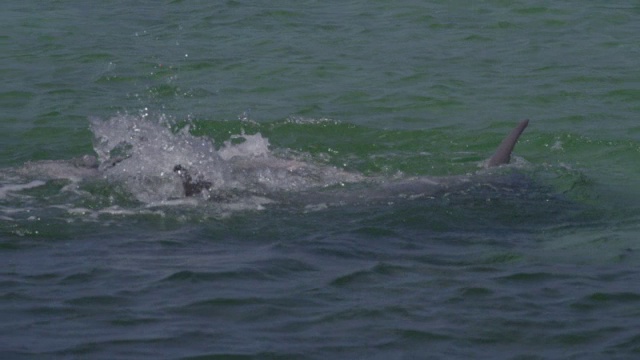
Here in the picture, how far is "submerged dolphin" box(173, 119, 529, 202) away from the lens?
9461 mm

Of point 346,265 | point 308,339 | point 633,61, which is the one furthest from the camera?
point 633,61

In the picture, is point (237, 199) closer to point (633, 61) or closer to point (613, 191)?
point (613, 191)

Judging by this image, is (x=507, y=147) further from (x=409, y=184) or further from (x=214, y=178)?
(x=214, y=178)

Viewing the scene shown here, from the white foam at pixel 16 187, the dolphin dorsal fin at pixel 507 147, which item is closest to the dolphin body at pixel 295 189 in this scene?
the dolphin dorsal fin at pixel 507 147

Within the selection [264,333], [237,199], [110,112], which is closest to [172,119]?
[110,112]

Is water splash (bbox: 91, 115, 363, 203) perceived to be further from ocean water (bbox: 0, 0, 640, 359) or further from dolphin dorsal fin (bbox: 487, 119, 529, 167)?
dolphin dorsal fin (bbox: 487, 119, 529, 167)

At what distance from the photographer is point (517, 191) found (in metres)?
9.78

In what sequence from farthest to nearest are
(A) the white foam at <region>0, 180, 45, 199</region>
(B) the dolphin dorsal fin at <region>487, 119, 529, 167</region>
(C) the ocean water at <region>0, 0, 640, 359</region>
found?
(B) the dolphin dorsal fin at <region>487, 119, 529, 167</region> → (A) the white foam at <region>0, 180, 45, 199</region> → (C) the ocean water at <region>0, 0, 640, 359</region>

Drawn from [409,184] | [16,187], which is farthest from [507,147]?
[16,187]

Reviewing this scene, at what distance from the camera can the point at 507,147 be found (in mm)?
10328

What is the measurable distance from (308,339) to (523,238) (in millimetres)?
2452

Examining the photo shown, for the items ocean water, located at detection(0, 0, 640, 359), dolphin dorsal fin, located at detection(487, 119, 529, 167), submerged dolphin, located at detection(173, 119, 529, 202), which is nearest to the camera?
ocean water, located at detection(0, 0, 640, 359)

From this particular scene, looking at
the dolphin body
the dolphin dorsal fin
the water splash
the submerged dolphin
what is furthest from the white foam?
the dolphin dorsal fin

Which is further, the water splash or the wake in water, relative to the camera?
the water splash
